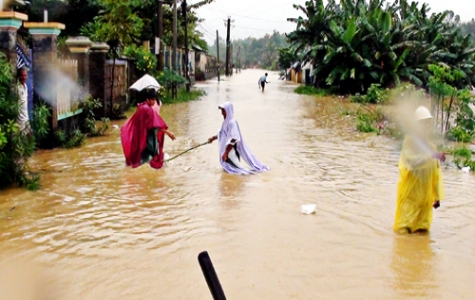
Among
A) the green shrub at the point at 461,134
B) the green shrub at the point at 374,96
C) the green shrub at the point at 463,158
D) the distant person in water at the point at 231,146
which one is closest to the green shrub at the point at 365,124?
the green shrub at the point at 374,96

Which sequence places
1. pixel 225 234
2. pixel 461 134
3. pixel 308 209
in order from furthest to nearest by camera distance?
pixel 461 134, pixel 308 209, pixel 225 234

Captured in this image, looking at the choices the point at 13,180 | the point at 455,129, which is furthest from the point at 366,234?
the point at 455,129

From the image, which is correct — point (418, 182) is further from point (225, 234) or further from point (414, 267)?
point (225, 234)

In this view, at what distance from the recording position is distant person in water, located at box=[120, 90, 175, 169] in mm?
9102

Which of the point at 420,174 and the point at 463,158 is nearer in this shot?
the point at 420,174

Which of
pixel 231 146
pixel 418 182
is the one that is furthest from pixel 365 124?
pixel 418 182

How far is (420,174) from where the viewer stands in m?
Answer: 5.88

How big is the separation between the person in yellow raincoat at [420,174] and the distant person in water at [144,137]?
4.27 m

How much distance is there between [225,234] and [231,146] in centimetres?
305

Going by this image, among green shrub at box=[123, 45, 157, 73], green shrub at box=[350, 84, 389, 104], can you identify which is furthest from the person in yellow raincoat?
green shrub at box=[123, 45, 157, 73]

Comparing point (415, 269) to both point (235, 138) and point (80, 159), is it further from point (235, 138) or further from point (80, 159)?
point (80, 159)

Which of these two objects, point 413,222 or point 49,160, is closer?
point 413,222

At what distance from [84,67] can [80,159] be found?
13.1ft

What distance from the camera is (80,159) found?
33.1 ft
